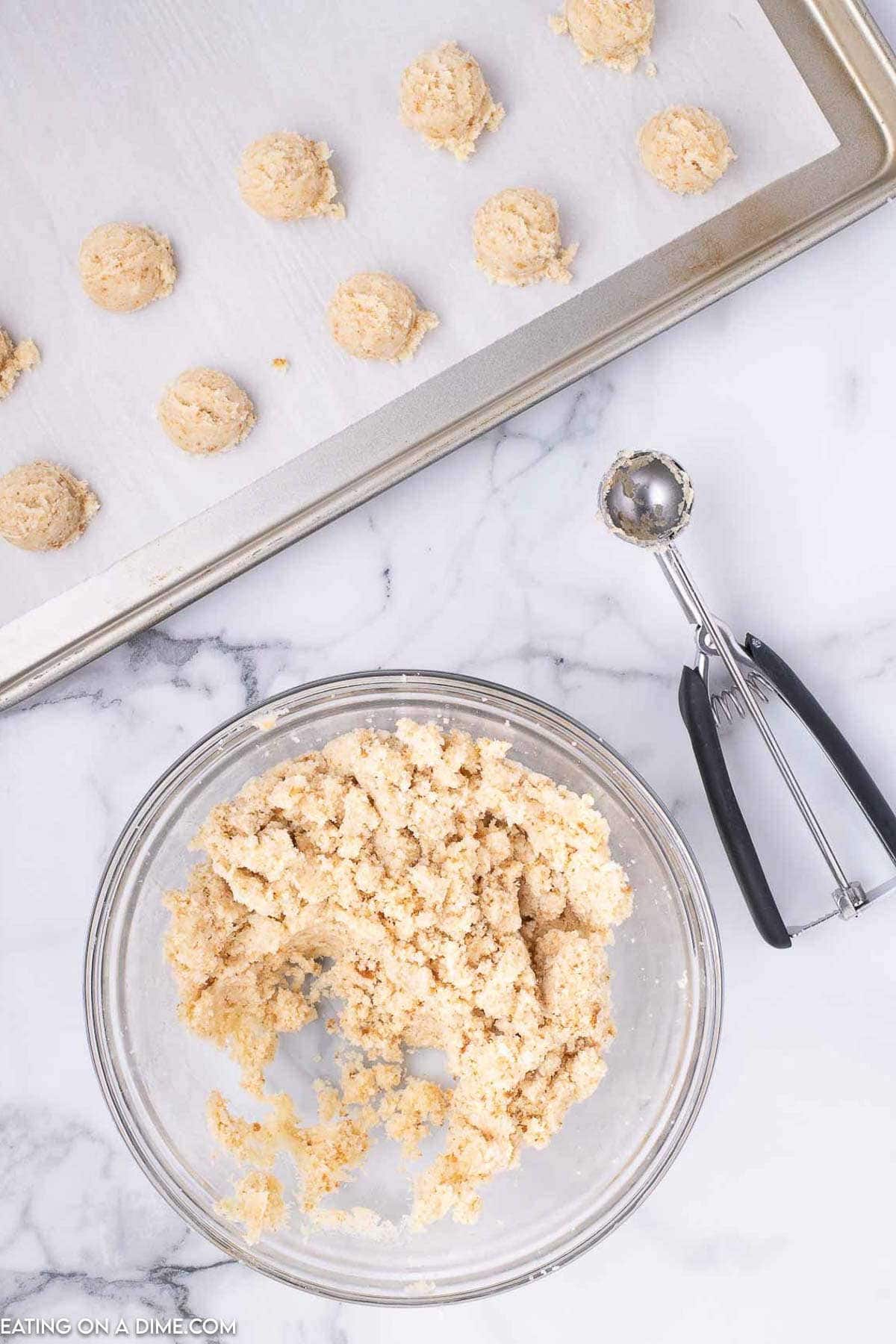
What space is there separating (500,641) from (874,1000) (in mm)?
587

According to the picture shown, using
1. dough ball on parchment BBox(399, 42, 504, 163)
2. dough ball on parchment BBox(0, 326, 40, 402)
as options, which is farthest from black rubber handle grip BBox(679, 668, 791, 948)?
dough ball on parchment BBox(0, 326, 40, 402)

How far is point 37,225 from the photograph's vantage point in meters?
1.36

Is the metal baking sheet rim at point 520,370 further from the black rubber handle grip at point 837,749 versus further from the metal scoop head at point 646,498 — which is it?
the black rubber handle grip at point 837,749

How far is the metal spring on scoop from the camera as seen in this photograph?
1338 mm

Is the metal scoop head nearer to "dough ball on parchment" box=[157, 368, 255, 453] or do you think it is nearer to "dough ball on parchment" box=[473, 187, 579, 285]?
"dough ball on parchment" box=[473, 187, 579, 285]

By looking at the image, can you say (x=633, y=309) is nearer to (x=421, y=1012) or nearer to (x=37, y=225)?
(x=37, y=225)

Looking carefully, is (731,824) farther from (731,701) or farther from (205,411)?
(205,411)

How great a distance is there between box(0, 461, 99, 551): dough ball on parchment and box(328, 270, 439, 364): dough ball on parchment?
330mm

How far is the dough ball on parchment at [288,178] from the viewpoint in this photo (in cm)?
131

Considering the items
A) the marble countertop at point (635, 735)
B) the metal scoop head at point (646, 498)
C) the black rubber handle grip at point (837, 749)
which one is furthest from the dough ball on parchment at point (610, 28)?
the black rubber handle grip at point (837, 749)

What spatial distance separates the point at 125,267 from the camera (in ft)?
4.29

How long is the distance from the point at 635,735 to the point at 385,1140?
51 cm

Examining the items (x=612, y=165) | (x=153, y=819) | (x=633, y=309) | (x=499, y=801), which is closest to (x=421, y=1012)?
(x=499, y=801)

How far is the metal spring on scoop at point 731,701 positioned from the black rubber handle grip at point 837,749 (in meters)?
0.04
